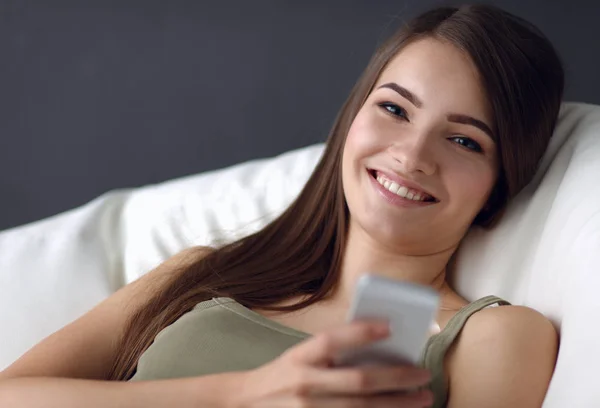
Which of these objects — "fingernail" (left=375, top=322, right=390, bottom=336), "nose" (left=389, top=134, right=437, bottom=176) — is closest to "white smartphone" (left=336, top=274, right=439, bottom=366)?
"fingernail" (left=375, top=322, right=390, bottom=336)

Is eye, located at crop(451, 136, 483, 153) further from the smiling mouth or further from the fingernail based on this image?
the fingernail

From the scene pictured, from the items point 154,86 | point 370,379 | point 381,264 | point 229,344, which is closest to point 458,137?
point 381,264

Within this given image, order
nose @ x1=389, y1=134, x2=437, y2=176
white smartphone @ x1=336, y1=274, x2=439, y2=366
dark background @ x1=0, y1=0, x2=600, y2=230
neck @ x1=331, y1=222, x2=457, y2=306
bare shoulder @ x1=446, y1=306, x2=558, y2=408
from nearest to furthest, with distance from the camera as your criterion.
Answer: white smartphone @ x1=336, y1=274, x2=439, y2=366 < bare shoulder @ x1=446, y1=306, x2=558, y2=408 < nose @ x1=389, y1=134, x2=437, y2=176 < neck @ x1=331, y1=222, x2=457, y2=306 < dark background @ x1=0, y1=0, x2=600, y2=230

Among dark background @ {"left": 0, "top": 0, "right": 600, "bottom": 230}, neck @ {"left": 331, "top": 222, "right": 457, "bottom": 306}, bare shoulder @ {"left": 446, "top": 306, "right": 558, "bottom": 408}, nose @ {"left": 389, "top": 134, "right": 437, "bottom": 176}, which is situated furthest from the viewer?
dark background @ {"left": 0, "top": 0, "right": 600, "bottom": 230}

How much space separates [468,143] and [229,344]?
471 mm

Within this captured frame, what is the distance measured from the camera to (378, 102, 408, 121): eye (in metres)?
1.40

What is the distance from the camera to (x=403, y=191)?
1350mm

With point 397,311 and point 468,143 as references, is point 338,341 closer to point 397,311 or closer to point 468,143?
point 397,311

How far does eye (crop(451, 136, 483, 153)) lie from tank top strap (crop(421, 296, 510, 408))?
270 mm

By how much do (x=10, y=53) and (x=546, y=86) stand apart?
1.40 m

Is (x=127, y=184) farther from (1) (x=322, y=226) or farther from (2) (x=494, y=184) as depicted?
(2) (x=494, y=184)

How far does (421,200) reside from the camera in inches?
53.9

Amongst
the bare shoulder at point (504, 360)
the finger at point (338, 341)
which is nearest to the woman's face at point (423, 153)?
the bare shoulder at point (504, 360)

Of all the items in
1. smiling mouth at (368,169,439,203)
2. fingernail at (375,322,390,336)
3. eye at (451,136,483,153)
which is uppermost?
eye at (451,136,483,153)
